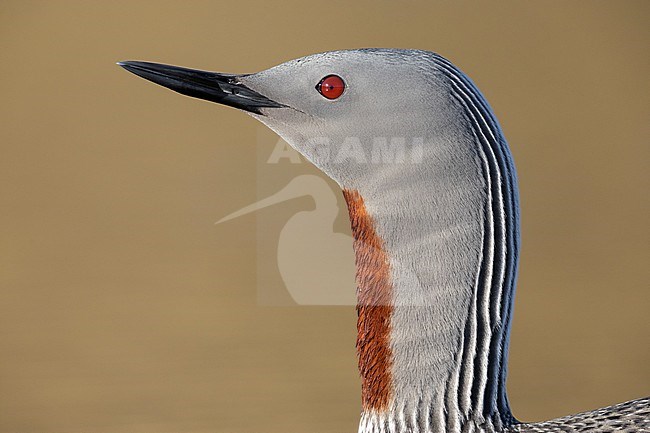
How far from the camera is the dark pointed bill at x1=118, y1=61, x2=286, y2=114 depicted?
0.82 meters

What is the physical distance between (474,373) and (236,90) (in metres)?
0.31

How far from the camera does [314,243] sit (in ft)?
3.65

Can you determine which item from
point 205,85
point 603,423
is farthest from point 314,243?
point 603,423

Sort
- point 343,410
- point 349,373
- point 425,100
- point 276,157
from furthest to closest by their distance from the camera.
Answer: point 349,373
point 343,410
point 276,157
point 425,100

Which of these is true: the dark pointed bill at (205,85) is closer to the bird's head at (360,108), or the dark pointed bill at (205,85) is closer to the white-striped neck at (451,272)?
the bird's head at (360,108)

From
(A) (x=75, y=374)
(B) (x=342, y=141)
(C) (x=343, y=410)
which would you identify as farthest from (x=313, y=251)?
(A) (x=75, y=374)

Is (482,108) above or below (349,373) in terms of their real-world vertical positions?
above

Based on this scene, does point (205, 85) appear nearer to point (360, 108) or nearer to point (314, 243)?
point (360, 108)

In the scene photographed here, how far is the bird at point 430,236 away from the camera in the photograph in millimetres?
746

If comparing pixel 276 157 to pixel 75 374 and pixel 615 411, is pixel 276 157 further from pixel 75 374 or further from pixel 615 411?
pixel 75 374

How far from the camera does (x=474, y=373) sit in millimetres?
752

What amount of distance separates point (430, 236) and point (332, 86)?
146 millimetres

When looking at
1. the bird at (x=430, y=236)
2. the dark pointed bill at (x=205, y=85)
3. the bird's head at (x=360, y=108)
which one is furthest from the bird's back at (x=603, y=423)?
the dark pointed bill at (x=205, y=85)

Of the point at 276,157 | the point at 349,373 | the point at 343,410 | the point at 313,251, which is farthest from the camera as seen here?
the point at 349,373
